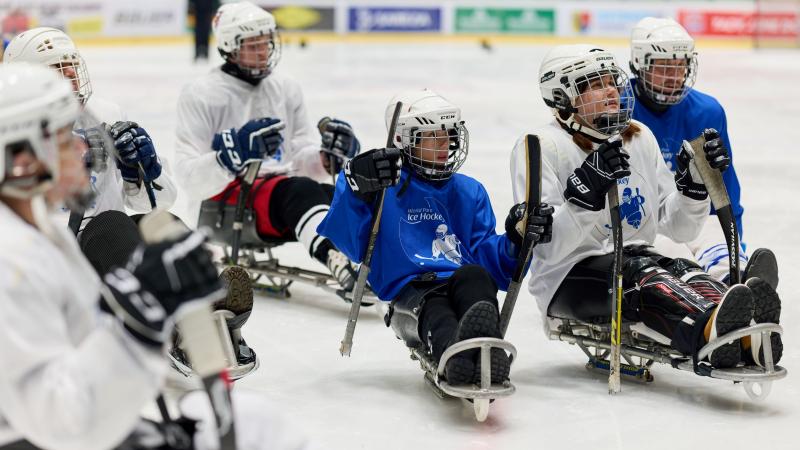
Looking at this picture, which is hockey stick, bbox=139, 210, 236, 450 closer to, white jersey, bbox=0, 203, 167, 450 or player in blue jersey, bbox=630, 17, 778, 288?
white jersey, bbox=0, 203, 167, 450

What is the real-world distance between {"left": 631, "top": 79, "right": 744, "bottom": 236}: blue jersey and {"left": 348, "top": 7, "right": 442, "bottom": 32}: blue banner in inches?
487

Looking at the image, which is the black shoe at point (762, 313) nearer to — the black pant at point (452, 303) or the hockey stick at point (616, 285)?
the hockey stick at point (616, 285)

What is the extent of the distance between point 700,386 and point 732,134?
16.6ft

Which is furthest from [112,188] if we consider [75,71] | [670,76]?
[670,76]

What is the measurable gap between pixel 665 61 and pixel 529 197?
1.08 m

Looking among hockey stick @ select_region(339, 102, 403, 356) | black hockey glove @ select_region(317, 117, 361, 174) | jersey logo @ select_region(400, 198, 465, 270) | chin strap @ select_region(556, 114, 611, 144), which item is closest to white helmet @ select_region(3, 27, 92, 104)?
hockey stick @ select_region(339, 102, 403, 356)

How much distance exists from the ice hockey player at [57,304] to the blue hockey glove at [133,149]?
1545 mm

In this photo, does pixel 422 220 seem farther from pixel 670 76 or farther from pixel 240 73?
pixel 240 73

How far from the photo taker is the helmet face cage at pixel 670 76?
3.94 meters

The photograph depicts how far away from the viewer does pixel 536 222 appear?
122 inches

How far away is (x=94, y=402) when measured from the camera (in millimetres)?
1610

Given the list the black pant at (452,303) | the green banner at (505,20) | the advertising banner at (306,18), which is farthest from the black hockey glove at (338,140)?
the green banner at (505,20)

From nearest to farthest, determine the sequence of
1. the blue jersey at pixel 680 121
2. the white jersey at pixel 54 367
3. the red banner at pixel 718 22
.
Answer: the white jersey at pixel 54 367 → the blue jersey at pixel 680 121 → the red banner at pixel 718 22

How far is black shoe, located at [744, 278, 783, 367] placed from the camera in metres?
3.02
